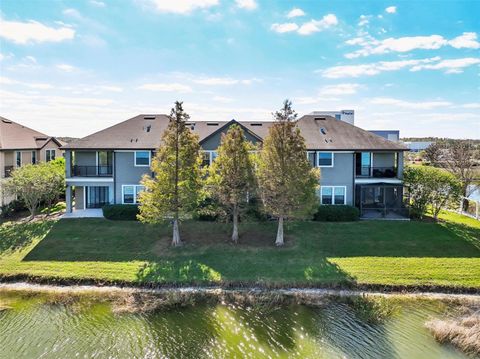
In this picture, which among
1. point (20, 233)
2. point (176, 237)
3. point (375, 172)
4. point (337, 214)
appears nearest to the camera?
point (176, 237)

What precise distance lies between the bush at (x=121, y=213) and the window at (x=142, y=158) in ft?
11.8

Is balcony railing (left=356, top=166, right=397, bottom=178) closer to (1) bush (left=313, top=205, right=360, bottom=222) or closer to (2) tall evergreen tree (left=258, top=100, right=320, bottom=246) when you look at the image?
(1) bush (left=313, top=205, right=360, bottom=222)

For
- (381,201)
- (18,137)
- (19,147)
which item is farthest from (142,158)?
(381,201)

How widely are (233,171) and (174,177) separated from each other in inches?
138

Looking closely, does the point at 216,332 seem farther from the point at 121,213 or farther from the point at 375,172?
the point at 375,172

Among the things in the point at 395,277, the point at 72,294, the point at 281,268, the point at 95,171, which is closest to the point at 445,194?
the point at 395,277

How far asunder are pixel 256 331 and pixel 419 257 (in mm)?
10678

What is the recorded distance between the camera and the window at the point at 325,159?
2511 cm

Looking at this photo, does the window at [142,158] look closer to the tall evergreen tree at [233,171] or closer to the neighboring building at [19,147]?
the tall evergreen tree at [233,171]

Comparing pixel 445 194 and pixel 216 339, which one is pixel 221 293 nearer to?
pixel 216 339

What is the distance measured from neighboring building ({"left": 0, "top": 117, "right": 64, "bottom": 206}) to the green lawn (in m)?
7.69

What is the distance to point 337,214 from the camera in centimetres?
2328

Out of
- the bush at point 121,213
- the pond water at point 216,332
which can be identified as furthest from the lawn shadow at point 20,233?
the pond water at point 216,332

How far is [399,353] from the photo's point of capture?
1103 centimetres
